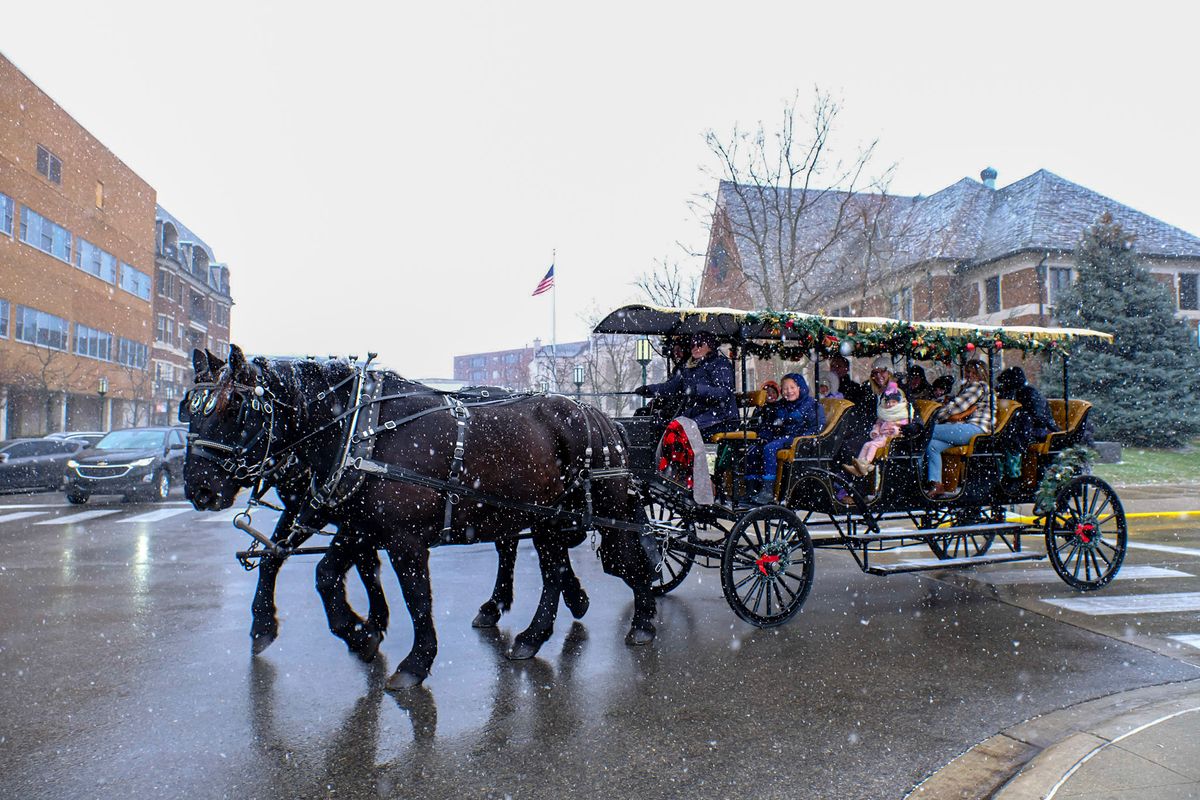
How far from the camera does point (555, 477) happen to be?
6.10 metres

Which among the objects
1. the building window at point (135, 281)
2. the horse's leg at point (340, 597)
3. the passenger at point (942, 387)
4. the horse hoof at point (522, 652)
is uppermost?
the building window at point (135, 281)

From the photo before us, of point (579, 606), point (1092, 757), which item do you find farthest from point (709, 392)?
point (1092, 757)

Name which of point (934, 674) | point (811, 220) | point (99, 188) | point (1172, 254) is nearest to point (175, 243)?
point (99, 188)

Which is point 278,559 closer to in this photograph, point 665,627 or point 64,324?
point 665,627

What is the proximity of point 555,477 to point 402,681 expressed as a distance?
1.76 m

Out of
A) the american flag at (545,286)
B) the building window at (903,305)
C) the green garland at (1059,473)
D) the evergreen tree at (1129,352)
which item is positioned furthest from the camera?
the american flag at (545,286)

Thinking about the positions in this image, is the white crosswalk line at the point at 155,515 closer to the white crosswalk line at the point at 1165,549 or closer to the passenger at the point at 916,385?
the passenger at the point at 916,385

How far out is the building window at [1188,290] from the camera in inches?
1326

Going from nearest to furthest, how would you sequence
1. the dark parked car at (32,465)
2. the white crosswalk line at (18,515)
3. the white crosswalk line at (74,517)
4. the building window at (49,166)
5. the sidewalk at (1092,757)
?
1. the sidewalk at (1092,757)
2. the white crosswalk line at (74,517)
3. the white crosswalk line at (18,515)
4. the dark parked car at (32,465)
5. the building window at (49,166)

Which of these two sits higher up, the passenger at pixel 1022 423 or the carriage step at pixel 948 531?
the passenger at pixel 1022 423

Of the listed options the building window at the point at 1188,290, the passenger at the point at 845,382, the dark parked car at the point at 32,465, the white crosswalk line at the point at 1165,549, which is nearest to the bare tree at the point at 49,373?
the dark parked car at the point at 32,465

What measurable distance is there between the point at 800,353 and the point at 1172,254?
32.6m

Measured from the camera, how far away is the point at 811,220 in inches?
1526

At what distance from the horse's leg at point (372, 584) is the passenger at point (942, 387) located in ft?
20.7
